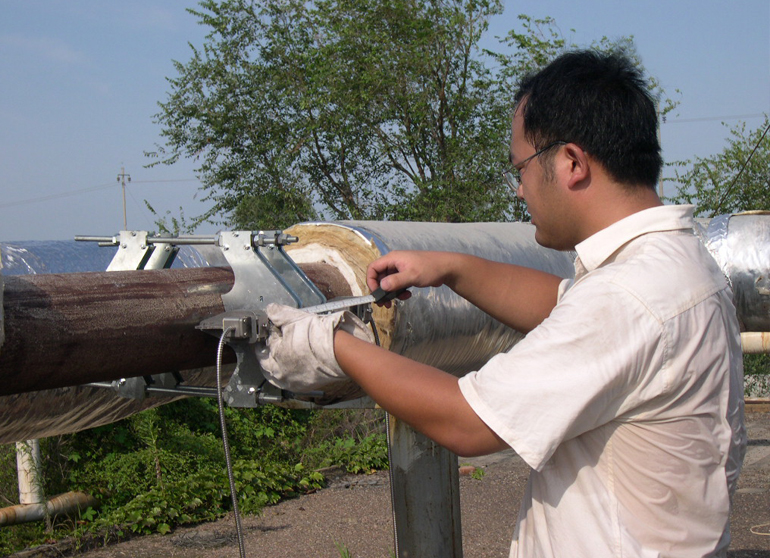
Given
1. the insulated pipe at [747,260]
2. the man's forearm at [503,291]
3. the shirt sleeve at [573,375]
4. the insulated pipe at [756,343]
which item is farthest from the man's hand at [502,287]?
the insulated pipe at [756,343]

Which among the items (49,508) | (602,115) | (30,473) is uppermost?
(602,115)

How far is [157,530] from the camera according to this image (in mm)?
5270

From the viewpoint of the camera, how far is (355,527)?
5379mm

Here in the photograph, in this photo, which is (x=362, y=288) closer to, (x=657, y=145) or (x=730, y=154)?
(x=657, y=145)

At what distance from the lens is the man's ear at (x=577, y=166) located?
5.02 feet

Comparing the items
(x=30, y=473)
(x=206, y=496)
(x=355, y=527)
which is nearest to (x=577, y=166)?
(x=355, y=527)

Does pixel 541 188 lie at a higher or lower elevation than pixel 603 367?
higher

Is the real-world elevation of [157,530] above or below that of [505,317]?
below

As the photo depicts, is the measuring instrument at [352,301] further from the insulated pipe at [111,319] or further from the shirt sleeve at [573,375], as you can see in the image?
the shirt sleeve at [573,375]

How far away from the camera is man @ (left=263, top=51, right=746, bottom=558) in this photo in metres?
1.31

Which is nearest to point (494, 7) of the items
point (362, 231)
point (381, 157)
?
point (381, 157)

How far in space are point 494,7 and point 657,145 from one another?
10723 millimetres

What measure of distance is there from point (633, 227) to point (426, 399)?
52cm

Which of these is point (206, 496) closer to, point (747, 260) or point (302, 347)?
point (747, 260)
